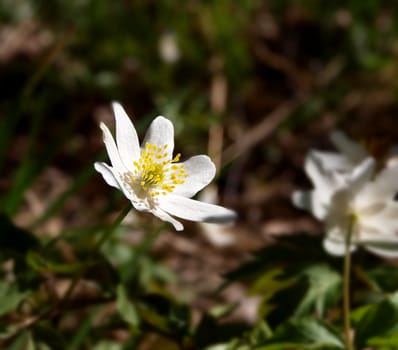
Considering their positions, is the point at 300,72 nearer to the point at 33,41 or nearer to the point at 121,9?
the point at 121,9

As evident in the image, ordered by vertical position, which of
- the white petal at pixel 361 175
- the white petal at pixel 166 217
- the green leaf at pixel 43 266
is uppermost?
the white petal at pixel 361 175

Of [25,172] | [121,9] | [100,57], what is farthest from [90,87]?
[25,172]

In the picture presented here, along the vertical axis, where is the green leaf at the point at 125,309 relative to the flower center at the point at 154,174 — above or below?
below

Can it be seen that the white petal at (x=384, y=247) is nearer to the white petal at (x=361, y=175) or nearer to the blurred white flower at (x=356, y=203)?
the blurred white flower at (x=356, y=203)

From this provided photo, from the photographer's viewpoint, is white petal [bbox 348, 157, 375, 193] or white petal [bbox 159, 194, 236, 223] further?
white petal [bbox 348, 157, 375, 193]

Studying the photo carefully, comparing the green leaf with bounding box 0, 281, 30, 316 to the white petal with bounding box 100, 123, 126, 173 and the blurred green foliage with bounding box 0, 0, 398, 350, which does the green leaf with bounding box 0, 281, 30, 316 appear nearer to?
the white petal with bounding box 100, 123, 126, 173

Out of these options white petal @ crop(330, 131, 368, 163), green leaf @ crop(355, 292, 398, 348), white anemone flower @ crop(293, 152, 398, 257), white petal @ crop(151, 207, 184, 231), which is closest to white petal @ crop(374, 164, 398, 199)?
white anemone flower @ crop(293, 152, 398, 257)

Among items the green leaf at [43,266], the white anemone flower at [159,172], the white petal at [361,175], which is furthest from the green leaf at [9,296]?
the white petal at [361,175]
